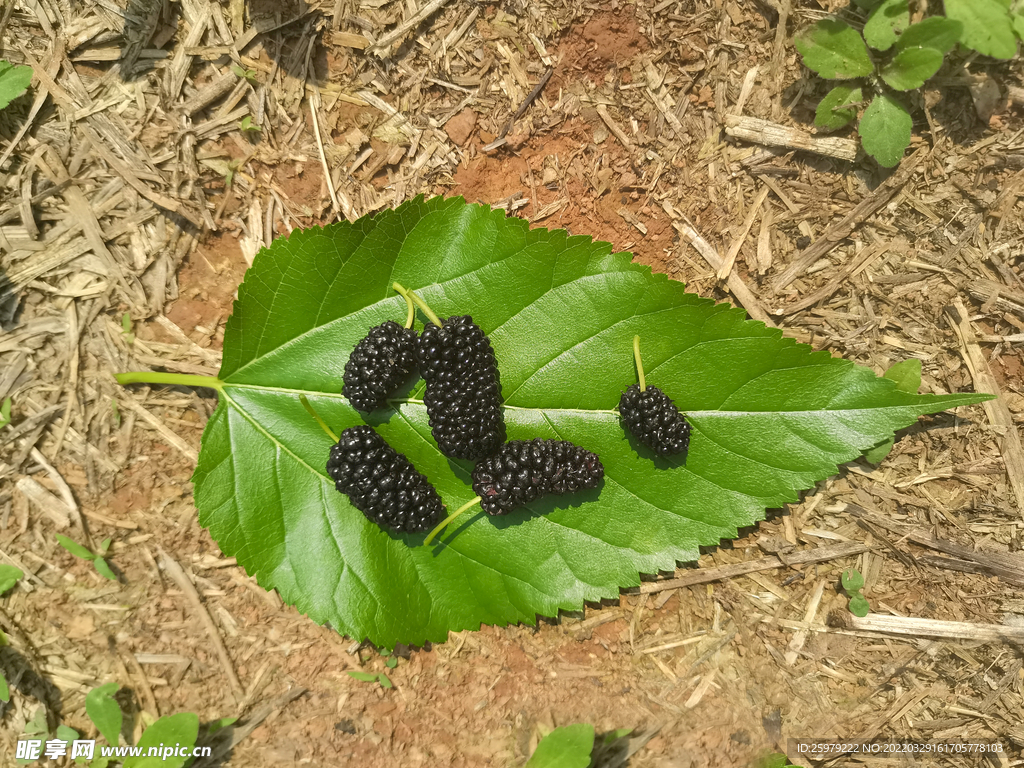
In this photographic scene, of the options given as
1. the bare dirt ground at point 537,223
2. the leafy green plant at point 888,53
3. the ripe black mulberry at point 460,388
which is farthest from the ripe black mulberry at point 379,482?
the leafy green plant at point 888,53

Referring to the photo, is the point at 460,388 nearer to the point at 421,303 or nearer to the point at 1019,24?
the point at 421,303

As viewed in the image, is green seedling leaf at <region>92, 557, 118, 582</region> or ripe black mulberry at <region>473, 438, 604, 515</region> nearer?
ripe black mulberry at <region>473, 438, 604, 515</region>

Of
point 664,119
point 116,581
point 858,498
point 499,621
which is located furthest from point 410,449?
point 858,498

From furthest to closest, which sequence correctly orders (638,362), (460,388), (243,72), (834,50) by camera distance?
(243,72) → (834,50) → (638,362) → (460,388)

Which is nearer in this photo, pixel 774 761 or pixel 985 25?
pixel 985 25

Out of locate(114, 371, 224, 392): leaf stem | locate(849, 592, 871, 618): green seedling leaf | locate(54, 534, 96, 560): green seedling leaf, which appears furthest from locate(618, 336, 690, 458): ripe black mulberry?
locate(54, 534, 96, 560): green seedling leaf

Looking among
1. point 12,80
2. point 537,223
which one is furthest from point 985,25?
point 12,80

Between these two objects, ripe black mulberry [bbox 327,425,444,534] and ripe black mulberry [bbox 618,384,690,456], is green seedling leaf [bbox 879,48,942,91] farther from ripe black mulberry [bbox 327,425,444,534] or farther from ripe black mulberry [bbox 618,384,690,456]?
ripe black mulberry [bbox 327,425,444,534]
